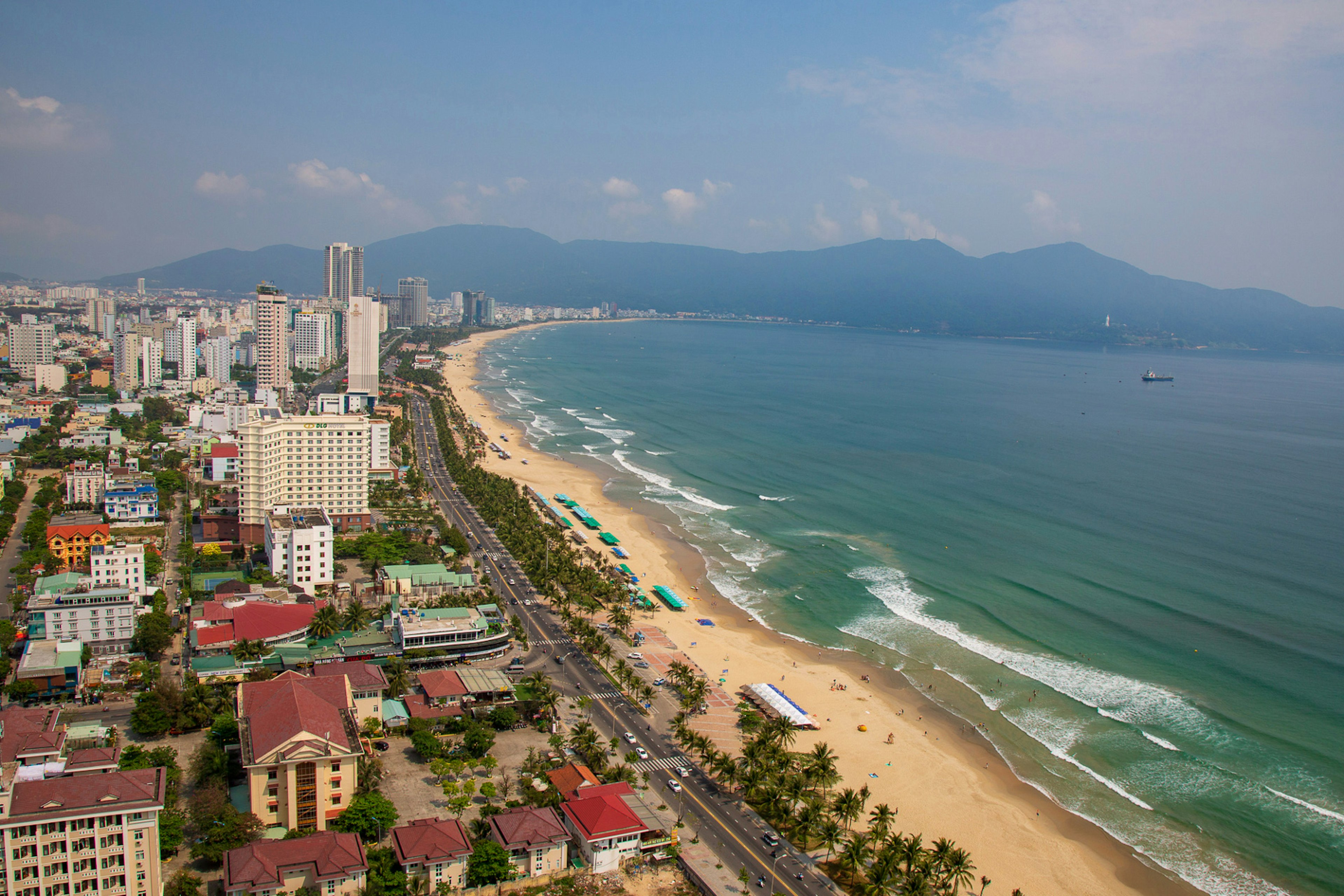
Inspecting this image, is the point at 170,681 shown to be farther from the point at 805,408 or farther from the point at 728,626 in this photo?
the point at 805,408

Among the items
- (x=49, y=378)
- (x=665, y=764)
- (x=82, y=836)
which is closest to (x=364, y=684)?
(x=82, y=836)

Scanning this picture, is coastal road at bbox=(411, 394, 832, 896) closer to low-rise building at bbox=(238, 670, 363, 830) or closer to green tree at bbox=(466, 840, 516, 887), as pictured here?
green tree at bbox=(466, 840, 516, 887)

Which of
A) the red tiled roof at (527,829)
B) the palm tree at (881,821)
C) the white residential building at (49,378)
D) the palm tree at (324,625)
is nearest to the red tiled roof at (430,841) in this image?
the red tiled roof at (527,829)

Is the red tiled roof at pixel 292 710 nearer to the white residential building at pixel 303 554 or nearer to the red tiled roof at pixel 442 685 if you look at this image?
the red tiled roof at pixel 442 685

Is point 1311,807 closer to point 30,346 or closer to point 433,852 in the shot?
point 433,852

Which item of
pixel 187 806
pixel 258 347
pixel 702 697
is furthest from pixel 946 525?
pixel 258 347

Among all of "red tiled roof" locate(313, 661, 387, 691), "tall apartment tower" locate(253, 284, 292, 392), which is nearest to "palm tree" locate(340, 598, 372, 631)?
"red tiled roof" locate(313, 661, 387, 691)
